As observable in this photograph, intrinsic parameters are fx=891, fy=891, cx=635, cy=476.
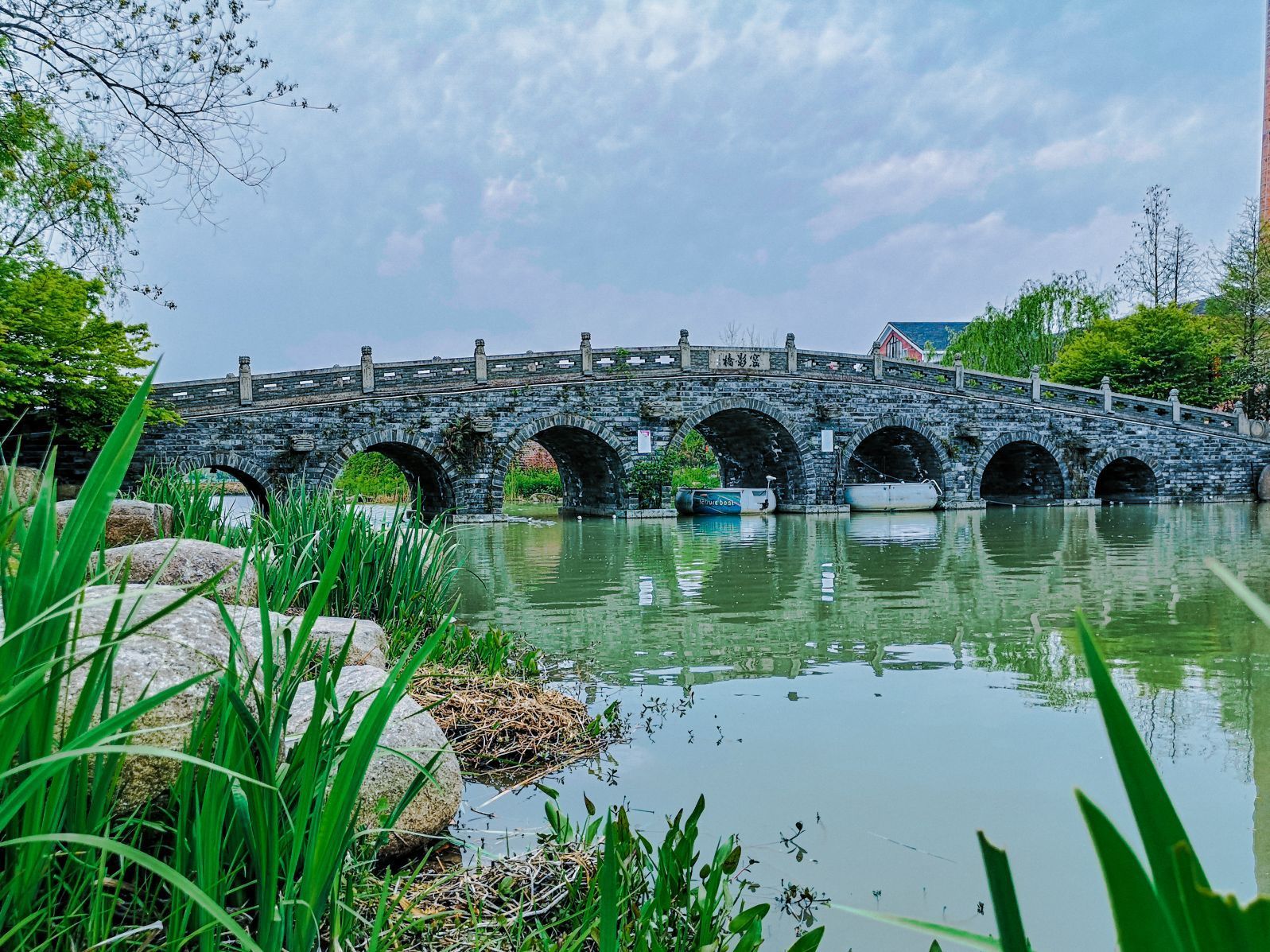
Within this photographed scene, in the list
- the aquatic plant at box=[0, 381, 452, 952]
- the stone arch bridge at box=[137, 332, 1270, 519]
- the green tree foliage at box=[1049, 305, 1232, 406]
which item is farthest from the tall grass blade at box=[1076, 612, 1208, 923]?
the green tree foliage at box=[1049, 305, 1232, 406]

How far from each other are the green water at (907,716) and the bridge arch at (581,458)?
9.79 m

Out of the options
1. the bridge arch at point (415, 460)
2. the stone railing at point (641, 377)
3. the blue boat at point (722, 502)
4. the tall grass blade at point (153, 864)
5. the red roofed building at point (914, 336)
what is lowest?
the tall grass blade at point (153, 864)

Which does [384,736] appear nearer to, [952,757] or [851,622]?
[952,757]

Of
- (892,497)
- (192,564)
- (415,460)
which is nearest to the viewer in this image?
(192,564)

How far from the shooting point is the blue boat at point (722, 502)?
1978 cm

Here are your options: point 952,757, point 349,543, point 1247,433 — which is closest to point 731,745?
point 952,757

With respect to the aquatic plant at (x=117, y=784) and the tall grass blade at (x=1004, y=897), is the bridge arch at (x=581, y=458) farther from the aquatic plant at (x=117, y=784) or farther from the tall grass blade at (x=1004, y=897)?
the tall grass blade at (x=1004, y=897)

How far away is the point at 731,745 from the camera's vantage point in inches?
145

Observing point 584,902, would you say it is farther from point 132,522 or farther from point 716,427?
point 716,427

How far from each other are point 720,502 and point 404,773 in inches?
688

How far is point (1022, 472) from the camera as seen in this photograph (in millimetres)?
25578

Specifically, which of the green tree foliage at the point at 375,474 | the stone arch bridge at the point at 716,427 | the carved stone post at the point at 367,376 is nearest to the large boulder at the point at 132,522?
the stone arch bridge at the point at 716,427

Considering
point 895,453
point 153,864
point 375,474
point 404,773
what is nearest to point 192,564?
point 404,773

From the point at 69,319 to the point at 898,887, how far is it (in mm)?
12728
